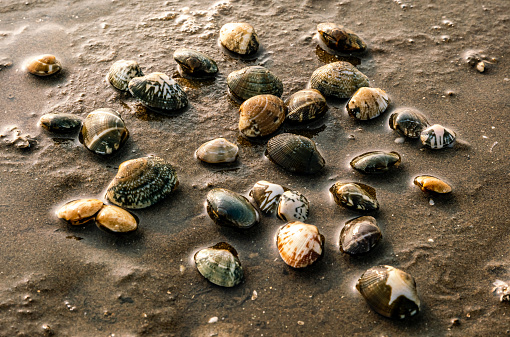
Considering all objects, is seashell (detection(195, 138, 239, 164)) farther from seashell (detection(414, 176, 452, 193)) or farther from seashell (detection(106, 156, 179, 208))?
seashell (detection(414, 176, 452, 193))

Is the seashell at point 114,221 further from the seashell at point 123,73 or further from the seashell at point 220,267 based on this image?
the seashell at point 123,73

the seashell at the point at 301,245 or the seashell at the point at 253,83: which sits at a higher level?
the seashell at the point at 253,83

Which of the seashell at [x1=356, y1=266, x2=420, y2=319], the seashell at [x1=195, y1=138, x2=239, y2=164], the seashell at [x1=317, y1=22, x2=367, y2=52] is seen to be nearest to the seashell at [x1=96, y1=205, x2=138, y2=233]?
the seashell at [x1=195, y1=138, x2=239, y2=164]

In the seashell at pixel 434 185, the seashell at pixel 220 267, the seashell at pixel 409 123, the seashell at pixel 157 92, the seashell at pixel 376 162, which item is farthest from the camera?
the seashell at pixel 157 92

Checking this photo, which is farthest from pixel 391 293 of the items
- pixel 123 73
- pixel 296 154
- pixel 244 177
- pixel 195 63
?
pixel 123 73

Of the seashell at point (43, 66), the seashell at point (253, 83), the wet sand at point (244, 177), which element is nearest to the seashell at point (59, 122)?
the wet sand at point (244, 177)

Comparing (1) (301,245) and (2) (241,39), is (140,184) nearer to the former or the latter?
(1) (301,245)

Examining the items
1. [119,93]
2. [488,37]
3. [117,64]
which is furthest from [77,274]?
[488,37]

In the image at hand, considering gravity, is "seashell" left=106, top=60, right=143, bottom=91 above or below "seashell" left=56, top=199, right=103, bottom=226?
above
